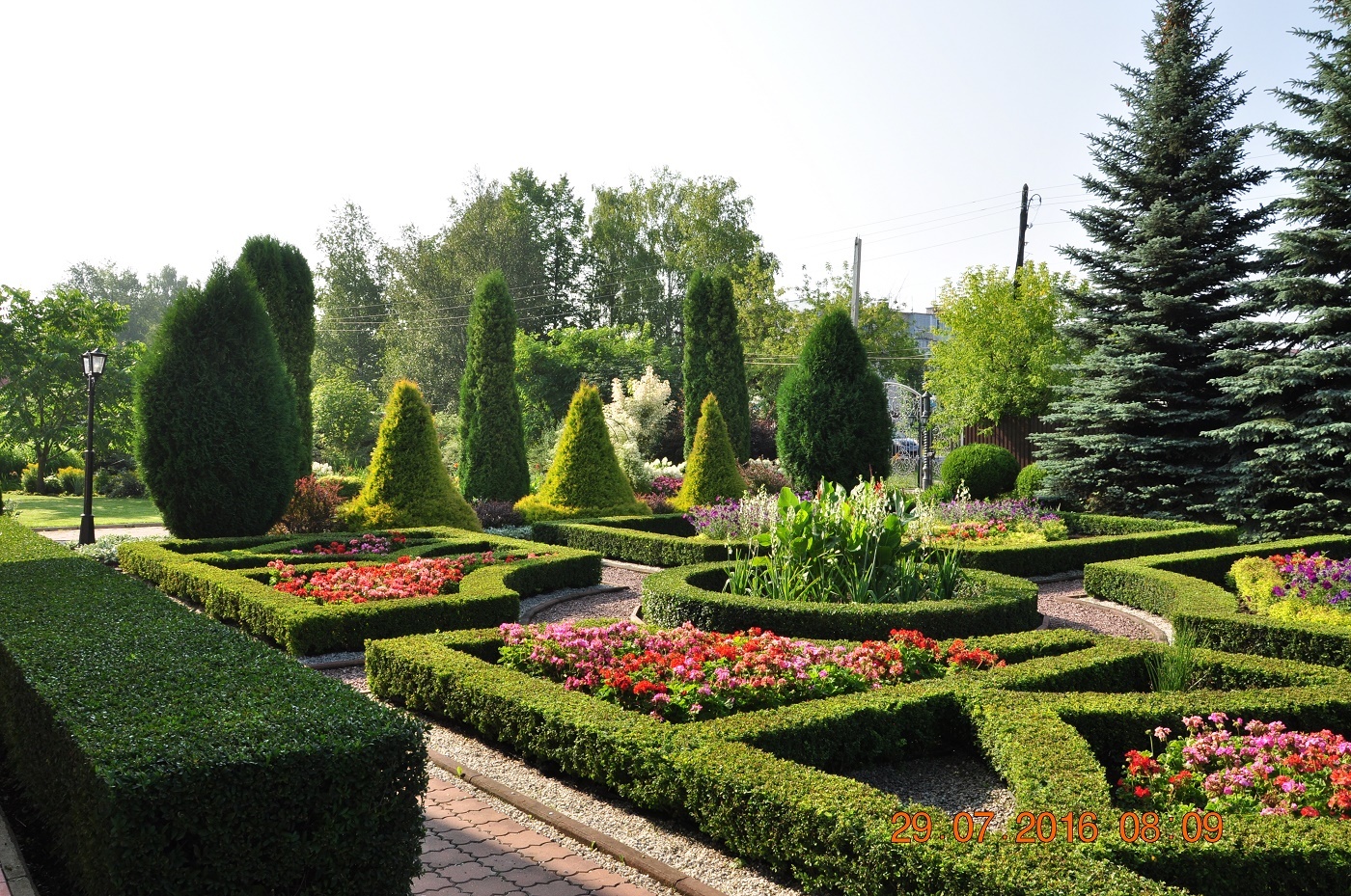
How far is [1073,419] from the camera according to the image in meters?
17.3

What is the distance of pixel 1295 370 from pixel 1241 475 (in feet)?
6.03

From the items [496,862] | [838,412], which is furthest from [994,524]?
[496,862]

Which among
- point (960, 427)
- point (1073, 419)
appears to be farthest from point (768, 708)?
point (960, 427)

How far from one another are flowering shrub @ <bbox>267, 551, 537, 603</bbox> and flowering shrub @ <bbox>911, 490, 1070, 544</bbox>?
19.1 ft

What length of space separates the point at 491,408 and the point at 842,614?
1115cm

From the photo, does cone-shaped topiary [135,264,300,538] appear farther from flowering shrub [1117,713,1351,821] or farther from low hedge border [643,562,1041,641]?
flowering shrub [1117,713,1351,821]

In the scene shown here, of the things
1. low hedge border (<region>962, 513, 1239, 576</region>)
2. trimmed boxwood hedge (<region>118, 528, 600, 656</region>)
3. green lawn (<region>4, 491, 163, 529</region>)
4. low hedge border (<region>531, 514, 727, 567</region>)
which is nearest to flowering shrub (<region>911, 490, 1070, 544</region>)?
low hedge border (<region>962, 513, 1239, 576</region>)

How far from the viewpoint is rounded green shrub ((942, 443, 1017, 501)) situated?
62.6 feet

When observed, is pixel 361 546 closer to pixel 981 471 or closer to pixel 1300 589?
pixel 1300 589

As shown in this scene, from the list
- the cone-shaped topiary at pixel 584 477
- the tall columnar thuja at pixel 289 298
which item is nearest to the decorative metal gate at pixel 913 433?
the cone-shaped topiary at pixel 584 477

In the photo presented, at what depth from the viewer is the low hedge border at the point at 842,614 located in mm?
7402

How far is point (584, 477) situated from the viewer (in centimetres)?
1582

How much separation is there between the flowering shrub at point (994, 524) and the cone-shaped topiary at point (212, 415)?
8.66 metres

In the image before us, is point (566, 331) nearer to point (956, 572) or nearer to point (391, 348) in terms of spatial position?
point (391, 348)
